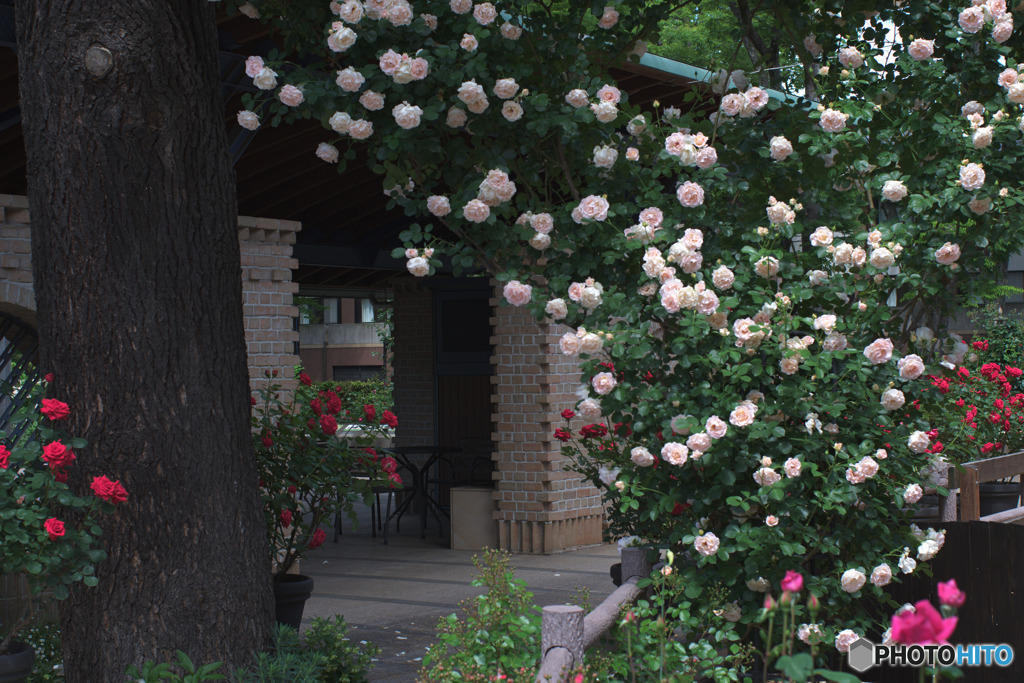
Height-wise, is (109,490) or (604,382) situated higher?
(604,382)

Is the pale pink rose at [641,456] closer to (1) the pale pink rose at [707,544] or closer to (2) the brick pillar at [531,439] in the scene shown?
(1) the pale pink rose at [707,544]

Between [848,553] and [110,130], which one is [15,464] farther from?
[848,553]

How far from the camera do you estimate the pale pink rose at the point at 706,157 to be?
4.11m

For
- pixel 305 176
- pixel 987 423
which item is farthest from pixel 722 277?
pixel 305 176

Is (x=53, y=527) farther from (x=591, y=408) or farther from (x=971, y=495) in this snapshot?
(x=971, y=495)

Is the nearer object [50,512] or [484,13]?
[50,512]

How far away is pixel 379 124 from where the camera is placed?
4.32 metres

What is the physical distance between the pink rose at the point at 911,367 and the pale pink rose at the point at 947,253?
0.45 metres

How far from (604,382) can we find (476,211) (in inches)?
33.5

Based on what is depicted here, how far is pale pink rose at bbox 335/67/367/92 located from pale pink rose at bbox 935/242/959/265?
2.31 m

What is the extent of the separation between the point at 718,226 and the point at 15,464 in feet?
9.26

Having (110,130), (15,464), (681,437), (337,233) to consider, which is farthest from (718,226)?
(337,233)

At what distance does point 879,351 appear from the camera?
3832mm

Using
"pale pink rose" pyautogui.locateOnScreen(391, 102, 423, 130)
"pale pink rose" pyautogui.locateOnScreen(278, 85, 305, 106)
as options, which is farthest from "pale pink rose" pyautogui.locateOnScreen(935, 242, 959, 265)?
"pale pink rose" pyautogui.locateOnScreen(278, 85, 305, 106)
